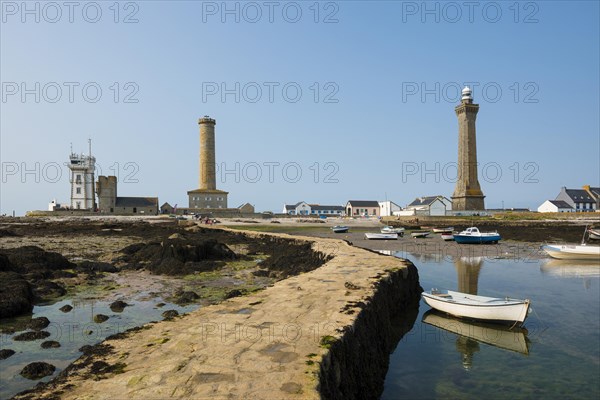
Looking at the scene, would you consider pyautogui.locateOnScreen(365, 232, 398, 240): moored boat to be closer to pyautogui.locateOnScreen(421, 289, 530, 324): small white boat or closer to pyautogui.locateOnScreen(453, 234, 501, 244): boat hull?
pyautogui.locateOnScreen(453, 234, 501, 244): boat hull

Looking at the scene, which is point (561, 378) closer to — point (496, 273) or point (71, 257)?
point (496, 273)

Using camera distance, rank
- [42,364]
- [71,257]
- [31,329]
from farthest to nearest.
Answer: [71,257] < [31,329] < [42,364]

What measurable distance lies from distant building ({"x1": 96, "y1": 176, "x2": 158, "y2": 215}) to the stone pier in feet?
323

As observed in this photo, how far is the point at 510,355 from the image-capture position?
10.7 m

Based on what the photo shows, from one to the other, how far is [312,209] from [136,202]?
2356 inches

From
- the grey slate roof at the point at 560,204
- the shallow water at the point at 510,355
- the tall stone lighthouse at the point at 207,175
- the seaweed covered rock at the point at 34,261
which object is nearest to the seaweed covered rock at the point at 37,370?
the shallow water at the point at 510,355

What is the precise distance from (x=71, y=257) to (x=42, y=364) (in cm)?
2002

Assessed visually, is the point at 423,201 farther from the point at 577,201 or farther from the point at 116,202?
the point at 116,202

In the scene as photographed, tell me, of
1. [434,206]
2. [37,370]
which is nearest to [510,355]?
[37,370]

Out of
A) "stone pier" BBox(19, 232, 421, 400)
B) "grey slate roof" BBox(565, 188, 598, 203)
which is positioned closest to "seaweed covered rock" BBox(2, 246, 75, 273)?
"stone pier" BBox(19, 232, 421, 400)

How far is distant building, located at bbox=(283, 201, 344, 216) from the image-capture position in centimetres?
14225

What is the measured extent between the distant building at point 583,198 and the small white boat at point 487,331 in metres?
117

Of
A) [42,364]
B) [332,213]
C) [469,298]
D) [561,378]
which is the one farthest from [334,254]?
[332,213]

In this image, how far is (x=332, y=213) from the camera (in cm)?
14375
